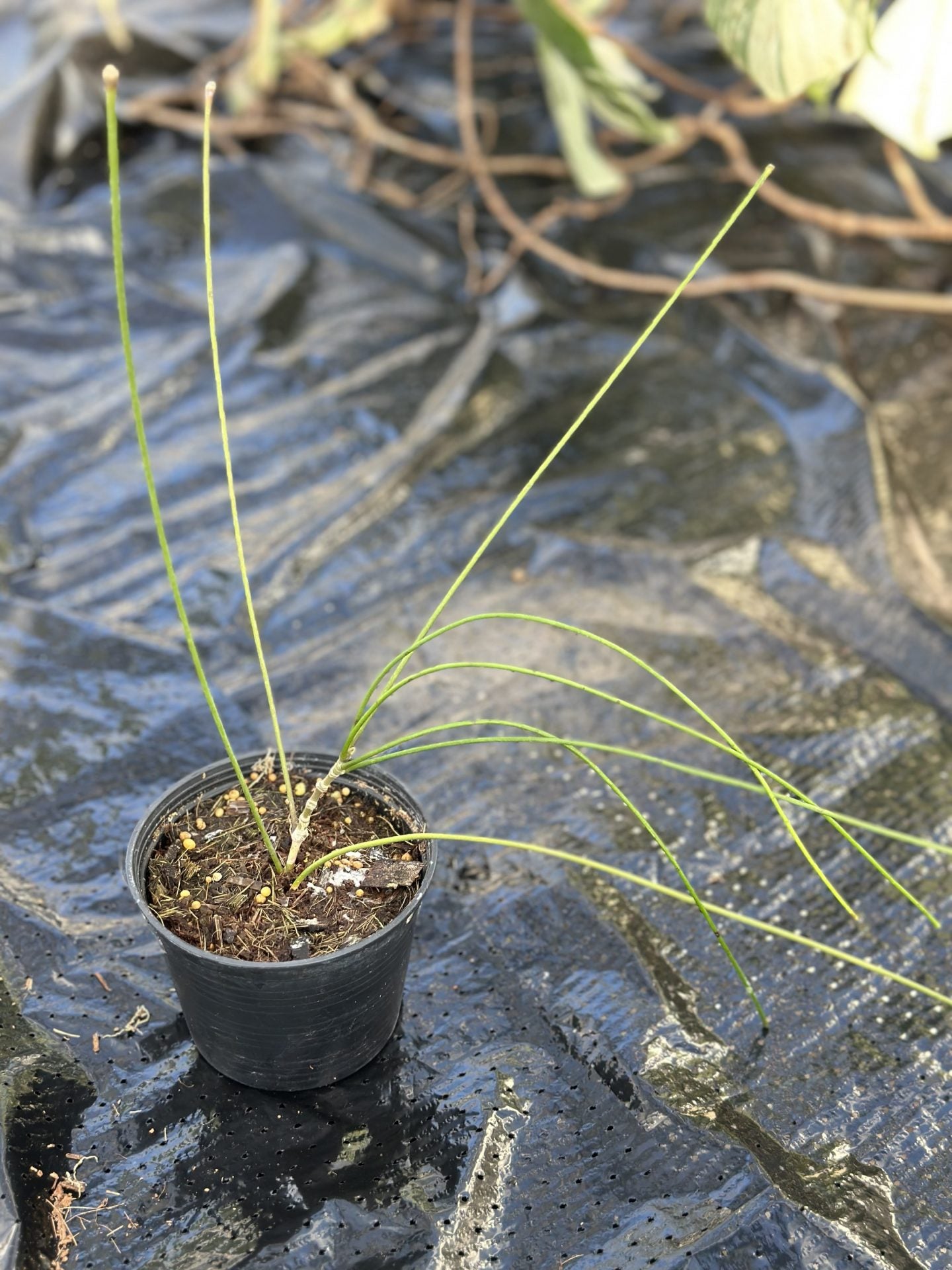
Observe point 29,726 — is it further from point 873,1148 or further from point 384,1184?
point 873,1148

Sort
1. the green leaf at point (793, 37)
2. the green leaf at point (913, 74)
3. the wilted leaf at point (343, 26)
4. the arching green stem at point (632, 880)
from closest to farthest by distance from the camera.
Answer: the arching green stem at point (632, 880), the green leaf at point (793, 37), the green leaf at point (913, 74), the wilted leaf at point (343, 26)

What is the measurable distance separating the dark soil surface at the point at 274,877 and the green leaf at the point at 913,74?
1.01 metres

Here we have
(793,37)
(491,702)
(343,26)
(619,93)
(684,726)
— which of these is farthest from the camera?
(343,26)

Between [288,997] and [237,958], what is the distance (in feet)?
0.19

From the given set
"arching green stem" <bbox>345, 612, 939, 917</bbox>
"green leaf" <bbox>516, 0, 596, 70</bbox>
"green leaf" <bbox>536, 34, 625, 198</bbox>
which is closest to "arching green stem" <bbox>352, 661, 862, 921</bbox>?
"arching green stem" <bbox>345, 612, 939, 917</bbox>

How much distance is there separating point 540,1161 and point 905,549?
113 cm

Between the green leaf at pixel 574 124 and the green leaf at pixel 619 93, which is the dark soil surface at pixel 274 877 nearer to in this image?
the green leaf at pixel 619 93

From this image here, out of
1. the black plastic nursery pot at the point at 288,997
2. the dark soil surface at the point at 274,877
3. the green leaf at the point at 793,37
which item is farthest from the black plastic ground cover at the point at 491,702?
the green leaf at the point at 793,37

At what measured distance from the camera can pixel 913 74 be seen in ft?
4.46

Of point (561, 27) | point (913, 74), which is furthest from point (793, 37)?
point (561, 27)

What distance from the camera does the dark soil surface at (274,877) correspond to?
1.02 meters

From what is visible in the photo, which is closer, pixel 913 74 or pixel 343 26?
pixel 913 74

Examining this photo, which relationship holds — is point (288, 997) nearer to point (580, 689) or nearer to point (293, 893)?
point (293, 893)

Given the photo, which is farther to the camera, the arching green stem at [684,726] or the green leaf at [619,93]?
the green leaf at [619,93]
